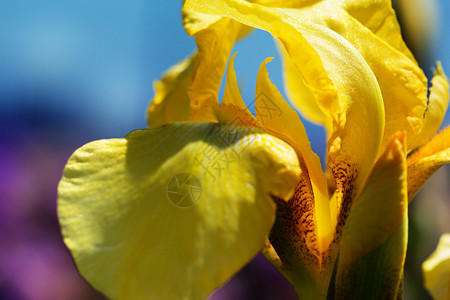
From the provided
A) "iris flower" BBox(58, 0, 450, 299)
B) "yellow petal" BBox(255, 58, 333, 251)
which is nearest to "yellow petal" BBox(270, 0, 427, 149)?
"iris flower" BBox(58, 0, 450, 299)

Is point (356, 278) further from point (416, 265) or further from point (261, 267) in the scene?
point (261, 267)

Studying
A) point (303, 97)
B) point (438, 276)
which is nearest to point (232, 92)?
point (303, 97)

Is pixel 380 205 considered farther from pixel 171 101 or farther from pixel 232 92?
pixel 171 101

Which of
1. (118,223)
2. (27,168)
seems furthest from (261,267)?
(118,223)

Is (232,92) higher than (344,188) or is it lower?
higher

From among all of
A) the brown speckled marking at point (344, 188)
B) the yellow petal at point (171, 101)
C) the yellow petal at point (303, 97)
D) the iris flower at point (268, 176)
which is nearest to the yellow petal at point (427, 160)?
the iris flower at point (268, 176)

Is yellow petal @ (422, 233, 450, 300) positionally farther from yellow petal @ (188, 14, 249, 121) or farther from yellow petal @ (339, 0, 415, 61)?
yellow petal @ (188, 14, 249, 121)

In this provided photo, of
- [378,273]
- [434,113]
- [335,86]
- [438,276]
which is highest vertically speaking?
[335,86]

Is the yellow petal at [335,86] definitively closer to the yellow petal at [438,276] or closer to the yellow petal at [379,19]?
the yellow petal at [379,19]

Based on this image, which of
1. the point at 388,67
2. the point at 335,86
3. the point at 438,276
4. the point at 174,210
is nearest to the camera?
the point at 174,210
